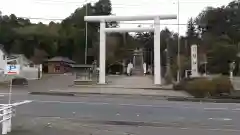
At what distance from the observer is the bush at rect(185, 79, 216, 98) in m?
29.3

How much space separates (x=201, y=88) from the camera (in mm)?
29953

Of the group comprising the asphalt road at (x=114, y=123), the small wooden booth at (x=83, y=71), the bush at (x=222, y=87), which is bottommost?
the asphalt road at (x=114, y=123)

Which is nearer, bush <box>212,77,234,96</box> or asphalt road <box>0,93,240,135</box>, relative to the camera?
asphalt road <box>0,93,240,135</box>

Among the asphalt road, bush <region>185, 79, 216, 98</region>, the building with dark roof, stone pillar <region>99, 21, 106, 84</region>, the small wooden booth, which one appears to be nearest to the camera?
the asphalt road

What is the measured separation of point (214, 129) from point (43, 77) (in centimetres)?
3273

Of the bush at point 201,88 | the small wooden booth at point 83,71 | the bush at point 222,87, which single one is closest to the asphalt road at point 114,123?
the bush at point 201,88

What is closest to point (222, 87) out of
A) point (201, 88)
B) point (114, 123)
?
point (201, 88)

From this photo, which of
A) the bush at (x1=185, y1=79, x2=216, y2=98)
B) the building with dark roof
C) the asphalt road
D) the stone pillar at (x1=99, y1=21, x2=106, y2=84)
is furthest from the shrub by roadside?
the building with dark roof

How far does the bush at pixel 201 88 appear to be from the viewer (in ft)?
96.3

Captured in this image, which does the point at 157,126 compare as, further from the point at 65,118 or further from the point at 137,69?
the point at 137,69

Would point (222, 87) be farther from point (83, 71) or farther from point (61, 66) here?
point (61, 66)

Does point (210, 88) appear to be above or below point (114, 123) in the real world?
above

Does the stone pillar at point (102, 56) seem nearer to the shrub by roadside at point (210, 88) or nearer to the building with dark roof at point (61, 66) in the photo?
the building with dark roof at point (61, 66)

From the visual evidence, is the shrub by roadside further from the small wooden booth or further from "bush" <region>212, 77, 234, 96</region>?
the small wooden booth
